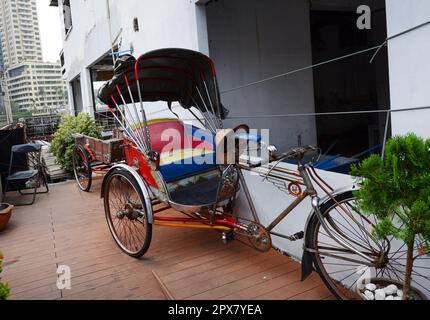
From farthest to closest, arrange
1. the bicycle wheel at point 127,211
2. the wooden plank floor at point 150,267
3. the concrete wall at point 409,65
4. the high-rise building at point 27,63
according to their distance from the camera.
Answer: the high-rise building at point 27,63 < the bicycle wheel at point 127,211 < the wooden plank floor at point 150,267 < the concrete wall at point 409,65

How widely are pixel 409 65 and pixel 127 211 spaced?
8.62 feet

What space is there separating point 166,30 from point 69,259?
3.18 m

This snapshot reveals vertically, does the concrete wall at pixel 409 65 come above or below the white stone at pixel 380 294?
above

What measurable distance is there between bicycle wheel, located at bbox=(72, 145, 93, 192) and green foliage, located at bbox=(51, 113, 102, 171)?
19.1 inches

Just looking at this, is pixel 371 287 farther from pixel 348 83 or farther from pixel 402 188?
pixel 348 83

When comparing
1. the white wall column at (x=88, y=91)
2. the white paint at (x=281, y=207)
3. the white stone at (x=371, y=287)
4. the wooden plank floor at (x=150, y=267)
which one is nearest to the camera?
the white stone at (x=371, y=287)

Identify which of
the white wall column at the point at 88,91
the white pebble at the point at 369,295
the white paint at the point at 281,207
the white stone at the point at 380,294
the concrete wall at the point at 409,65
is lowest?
the white pebble at the point at 369,295

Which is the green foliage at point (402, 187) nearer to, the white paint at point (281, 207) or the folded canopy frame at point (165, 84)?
the white paint at point (281, 207)

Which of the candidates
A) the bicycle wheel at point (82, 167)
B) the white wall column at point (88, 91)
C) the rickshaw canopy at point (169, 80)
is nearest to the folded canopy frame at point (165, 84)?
the rickshaw canopy at point (169, 80)

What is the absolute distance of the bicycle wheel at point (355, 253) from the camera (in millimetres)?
2170

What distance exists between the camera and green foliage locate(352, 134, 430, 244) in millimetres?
1618

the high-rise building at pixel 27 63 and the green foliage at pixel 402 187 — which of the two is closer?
the green foliage at pixel 402 187

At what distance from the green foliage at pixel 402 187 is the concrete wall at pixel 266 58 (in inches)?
136
